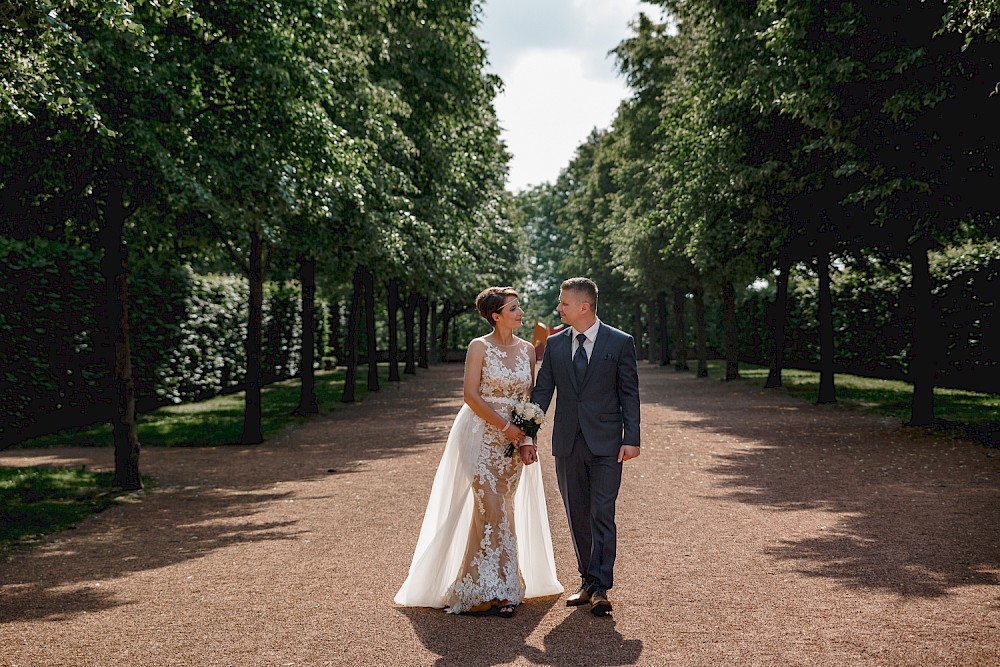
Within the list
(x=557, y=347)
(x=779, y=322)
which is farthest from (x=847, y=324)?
(x=557, y=347)

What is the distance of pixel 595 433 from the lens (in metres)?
6.22

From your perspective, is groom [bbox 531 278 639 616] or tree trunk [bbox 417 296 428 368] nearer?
groom [bbox 531 278 639 616]

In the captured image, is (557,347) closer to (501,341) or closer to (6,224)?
(501,341)

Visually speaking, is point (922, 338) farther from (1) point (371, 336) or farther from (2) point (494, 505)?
(1) point (371, 336)

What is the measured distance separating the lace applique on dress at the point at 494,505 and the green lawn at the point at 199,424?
37.1 ft

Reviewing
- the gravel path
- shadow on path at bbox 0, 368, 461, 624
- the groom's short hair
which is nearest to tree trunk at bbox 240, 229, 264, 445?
shadow on path at bbox 0, 368, 461, 624

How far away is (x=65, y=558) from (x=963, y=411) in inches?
657

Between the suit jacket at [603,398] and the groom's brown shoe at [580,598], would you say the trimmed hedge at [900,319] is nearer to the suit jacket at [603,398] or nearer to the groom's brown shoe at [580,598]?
the suit jacket at [603,398]

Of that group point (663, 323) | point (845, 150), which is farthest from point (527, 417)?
point (663, 323)

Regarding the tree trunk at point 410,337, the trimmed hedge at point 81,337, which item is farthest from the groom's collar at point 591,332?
the tree trunk at point 410,337

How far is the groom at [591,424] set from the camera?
6.18 meters

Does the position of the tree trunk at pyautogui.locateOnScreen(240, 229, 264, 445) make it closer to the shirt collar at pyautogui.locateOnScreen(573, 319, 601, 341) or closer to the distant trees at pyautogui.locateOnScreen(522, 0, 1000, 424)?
the distant trees at pyautogui.locateOnScreen(522, 0, 1000, 424)

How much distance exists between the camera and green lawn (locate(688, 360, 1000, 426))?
18438mm

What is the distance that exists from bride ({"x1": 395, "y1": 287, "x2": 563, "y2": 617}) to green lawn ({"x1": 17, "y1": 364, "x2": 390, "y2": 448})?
11138 mm
